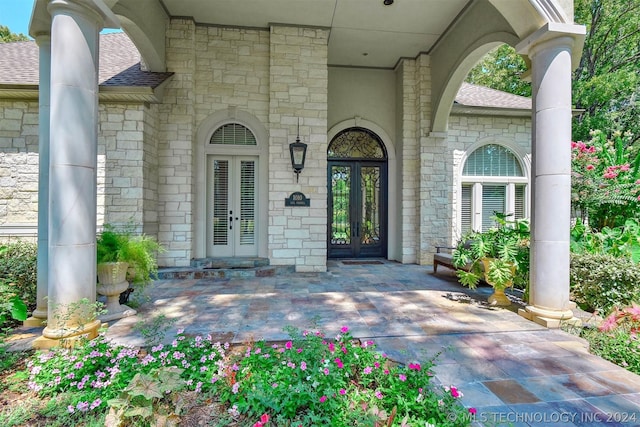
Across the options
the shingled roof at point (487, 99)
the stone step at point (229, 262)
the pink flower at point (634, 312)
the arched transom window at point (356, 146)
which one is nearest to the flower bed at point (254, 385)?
the pink flower at point (634, 312)

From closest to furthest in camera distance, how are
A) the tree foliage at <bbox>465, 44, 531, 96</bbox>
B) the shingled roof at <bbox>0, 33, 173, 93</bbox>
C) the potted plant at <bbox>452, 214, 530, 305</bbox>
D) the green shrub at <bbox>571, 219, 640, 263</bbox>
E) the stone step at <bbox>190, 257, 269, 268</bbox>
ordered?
the potted plant at <bbox>452, 214, 530, 305</bbox>, the green shrub at <bbox>571, 219, 640, 263</bbox>, the shingled roof at <bbox>0, 33, 173, 93</bbox>, the stone step at <bbox>190, 257, 269, 268</bbox>, the tree foliage at <bbox>465, 44, 531, 96</bbox>

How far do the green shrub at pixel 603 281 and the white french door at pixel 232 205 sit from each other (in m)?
5.33

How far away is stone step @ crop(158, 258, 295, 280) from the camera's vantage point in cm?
537

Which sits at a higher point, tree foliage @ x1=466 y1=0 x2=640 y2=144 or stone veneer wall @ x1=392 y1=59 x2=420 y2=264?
tree foliage @ x1=466 y1=0 x2=640 y2=144

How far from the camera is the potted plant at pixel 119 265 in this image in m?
3.29

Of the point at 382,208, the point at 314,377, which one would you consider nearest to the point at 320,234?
the point at 382,208

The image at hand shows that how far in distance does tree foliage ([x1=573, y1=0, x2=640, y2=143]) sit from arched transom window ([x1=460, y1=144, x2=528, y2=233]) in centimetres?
524

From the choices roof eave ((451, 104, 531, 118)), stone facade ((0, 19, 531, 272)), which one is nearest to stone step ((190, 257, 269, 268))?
stone facade ((0, 19, 531, 272))

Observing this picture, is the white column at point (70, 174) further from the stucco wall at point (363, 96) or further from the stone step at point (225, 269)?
the stucco wall at point (363, 96)

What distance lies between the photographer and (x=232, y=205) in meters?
6.32

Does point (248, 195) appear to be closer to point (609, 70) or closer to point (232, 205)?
point (232, 205)

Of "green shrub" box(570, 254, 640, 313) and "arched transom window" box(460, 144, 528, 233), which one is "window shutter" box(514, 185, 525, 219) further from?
"green shrub" box(570, 254, 640, 313)

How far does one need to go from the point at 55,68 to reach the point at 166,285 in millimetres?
3300

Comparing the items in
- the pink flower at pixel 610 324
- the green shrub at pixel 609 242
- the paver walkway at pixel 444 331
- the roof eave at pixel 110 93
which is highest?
the roof eave at pixel 110 93
